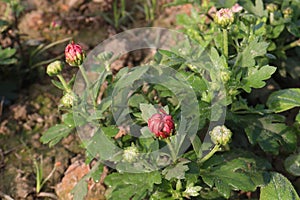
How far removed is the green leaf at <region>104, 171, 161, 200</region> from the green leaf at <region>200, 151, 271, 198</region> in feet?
0.61

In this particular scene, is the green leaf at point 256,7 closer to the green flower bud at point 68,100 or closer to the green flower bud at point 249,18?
the green flower bud at point 249,18

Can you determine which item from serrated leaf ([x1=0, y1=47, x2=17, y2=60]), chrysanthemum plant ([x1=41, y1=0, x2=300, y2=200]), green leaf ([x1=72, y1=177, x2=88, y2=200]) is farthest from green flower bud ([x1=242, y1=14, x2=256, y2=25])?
serrated leaf ([x1=0, y1=47, x2=17, y2=60])

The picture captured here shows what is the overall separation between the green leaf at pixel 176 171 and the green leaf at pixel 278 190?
0.38 metres

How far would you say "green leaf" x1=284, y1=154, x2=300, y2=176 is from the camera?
1.96 meters

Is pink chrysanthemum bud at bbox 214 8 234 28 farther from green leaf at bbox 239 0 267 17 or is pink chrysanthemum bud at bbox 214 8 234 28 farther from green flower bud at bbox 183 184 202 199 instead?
green flower bud at bbox 183 184 202 199

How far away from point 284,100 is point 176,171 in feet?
1.95

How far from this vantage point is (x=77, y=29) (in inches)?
117

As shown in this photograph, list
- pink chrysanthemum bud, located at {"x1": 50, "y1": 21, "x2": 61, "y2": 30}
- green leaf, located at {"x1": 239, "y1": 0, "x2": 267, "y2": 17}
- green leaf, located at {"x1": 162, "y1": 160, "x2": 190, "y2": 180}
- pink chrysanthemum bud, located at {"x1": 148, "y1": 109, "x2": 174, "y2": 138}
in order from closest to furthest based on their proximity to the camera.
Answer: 1. pink chrysanthemum bud, located at {"x1": 148, "y1": 109, "x2": 174, "y2": 138}
2. green leaf, located at {"x1": 162, "y1": 160, "x2": 190, "y2": 180}
3. green leaf, located at {"x1": 239, "y1": 0, "x2": 267, "y2": 17}
4. pink chrysanthemum bud, located at {"x1": 50, "y1": 21, "x2": 61, "y2": 30}

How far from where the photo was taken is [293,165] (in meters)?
1.99

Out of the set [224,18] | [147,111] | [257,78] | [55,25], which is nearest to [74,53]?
[147,111]

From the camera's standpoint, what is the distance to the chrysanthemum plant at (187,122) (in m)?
1.71

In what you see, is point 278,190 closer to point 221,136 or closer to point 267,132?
point 267,132

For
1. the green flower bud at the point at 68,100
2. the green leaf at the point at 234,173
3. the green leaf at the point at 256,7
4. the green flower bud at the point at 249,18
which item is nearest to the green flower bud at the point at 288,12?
the green leaf at the point at 256,7

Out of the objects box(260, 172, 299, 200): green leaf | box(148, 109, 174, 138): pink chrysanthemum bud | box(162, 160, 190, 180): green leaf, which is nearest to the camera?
box(148, 109, 174, 138): pink chrysanthemum bud
